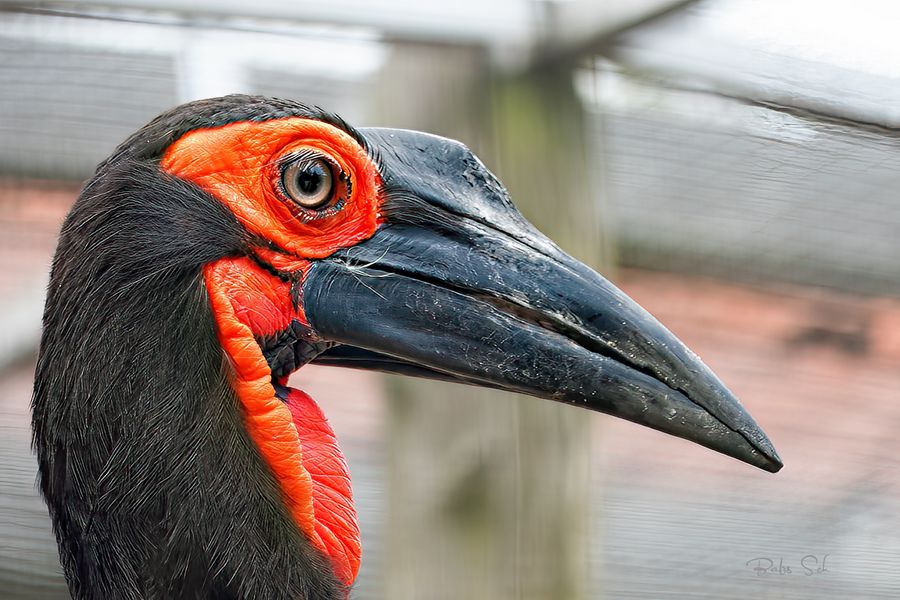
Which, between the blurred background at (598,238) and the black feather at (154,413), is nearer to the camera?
the black feather at (154,413)

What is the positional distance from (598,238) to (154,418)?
0.95 m

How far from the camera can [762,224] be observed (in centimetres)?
190

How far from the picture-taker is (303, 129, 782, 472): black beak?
0.98 m

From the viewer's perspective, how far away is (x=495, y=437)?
1.67m

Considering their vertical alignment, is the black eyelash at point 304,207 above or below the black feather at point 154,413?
above

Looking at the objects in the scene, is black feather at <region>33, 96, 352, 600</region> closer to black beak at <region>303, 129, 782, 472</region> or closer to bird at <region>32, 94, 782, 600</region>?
bird at <region>32, 94, 782, 600</region>

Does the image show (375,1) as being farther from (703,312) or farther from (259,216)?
(703,312)

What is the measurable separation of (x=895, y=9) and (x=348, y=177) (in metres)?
1.08

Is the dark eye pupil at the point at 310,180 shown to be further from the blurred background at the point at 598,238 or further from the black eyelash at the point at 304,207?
the blurred background at the point at 598,238

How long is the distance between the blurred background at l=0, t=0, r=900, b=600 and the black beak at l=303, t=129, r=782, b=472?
2.10ft

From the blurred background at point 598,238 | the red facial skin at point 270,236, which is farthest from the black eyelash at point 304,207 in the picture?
the blurred background at point 598,238

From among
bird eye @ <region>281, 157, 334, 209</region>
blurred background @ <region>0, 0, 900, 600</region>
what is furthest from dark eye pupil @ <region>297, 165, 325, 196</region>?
blurred background @ <region>0, 0, 900, 600</region>

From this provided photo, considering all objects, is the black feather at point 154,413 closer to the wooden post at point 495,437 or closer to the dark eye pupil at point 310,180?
the dark eye pupil at point 310,180

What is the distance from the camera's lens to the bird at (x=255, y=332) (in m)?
0.98
